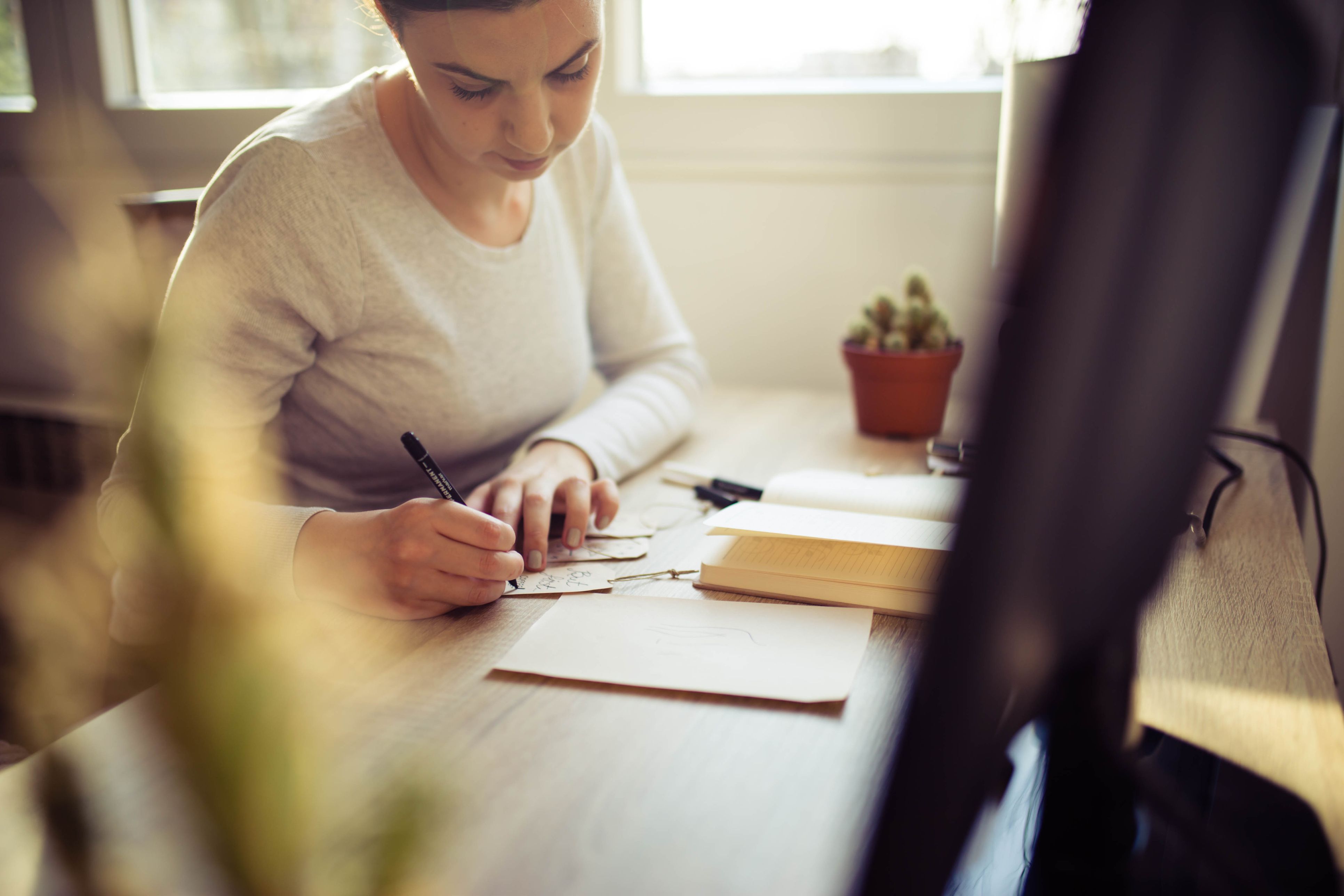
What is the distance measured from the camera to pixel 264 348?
77cm

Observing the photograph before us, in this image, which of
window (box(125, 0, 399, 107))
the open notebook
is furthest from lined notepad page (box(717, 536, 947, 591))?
window (box(125, 0, 399, 107))

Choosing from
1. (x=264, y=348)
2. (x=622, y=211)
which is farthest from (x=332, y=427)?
(x=622, y=211)

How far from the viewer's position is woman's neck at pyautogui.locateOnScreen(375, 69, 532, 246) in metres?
0.88

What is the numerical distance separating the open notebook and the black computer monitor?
36cm

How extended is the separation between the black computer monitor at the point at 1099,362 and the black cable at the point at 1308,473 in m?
0.62

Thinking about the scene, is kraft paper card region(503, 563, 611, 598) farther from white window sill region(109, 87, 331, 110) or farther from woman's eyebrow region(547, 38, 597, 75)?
white window sill region(109, 87, 331, 110)

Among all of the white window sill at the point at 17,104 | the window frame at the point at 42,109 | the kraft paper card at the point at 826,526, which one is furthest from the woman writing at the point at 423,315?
the white window sill at the point at 17,104

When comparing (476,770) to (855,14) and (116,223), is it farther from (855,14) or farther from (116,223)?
(116,223)

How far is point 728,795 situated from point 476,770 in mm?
136

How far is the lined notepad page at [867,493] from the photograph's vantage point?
2.53 ft

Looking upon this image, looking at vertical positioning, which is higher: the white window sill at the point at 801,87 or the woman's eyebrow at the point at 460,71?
A: the white window sill at the point at 801,87

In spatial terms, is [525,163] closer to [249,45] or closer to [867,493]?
[867,493]

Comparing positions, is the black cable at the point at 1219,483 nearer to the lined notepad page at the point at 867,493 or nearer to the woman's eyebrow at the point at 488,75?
the lined notepad page at the point at 867,493

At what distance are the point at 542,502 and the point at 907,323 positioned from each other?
570mm
